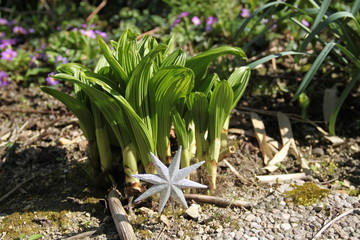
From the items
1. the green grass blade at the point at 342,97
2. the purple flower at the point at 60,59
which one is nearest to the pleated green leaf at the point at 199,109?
the green grass blade at the point at 342,97

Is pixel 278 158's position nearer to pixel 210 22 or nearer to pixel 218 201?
pixel 218 201

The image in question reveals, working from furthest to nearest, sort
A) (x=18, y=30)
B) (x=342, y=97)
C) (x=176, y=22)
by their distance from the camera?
(x=18, y=30) → (x=176, y=22) → (x=342, y=97)

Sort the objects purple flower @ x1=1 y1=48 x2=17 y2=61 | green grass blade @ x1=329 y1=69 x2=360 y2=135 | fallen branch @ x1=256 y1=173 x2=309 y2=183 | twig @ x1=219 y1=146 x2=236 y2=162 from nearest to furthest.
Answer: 1. twig @ x1=219 y1=146 x2=236 y2=162
2. fallen branch @ x1=256 y1=173 x2=309 y2=183
3. green grass blade @ x1=329 y1=69 x2=360 y2=135
4. purple flower @ x1=1 y1=48 x2=17 y2=61

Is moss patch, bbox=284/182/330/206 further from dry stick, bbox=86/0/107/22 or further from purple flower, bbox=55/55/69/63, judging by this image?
dry stick, bbox=86/0/107/22

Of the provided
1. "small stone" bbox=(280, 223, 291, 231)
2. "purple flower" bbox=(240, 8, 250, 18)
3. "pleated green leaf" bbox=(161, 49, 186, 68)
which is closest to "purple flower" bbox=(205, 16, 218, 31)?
"purple flower" bbox=(240, 8, 250, 18)

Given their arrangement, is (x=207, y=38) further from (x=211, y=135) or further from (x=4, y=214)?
(x=4, y=214)

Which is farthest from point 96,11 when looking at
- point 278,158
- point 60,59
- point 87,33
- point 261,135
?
point 278,158

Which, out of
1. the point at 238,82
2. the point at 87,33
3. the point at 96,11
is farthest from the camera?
the point at 96,11
